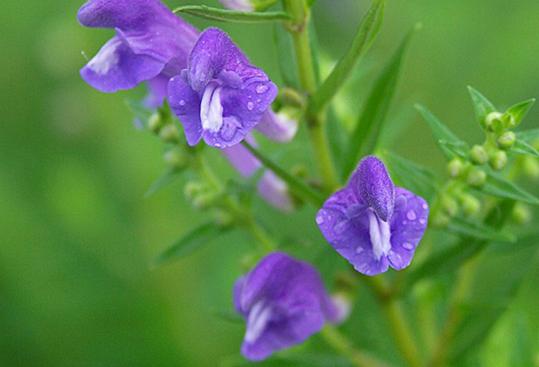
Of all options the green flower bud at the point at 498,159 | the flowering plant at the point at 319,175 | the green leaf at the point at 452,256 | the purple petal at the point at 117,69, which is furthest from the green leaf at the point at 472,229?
the purple petal at the point at 117,69

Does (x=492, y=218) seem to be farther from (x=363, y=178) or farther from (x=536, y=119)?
(x=536, y=119)

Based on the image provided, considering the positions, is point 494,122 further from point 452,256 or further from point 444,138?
point 452,256

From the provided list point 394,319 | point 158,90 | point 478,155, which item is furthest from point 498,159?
point 158,90

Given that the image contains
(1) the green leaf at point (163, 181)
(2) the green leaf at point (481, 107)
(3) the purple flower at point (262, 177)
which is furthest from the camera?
(3) the purple flower at point (262, 177)

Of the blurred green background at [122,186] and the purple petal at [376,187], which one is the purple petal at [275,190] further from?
the blurred green background at [122,186]

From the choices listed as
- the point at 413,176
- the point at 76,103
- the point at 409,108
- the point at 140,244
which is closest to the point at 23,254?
the point at 140,244

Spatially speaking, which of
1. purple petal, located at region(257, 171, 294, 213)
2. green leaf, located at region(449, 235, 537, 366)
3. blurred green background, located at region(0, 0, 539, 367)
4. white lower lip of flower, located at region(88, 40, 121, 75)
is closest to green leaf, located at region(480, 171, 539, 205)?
green leaf, located at region(449, 235, 537, 366)

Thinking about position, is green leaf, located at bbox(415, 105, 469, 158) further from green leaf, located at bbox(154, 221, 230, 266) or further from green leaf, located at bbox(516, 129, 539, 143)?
green leaf, located at bbox(154, 221, 230, 266)
